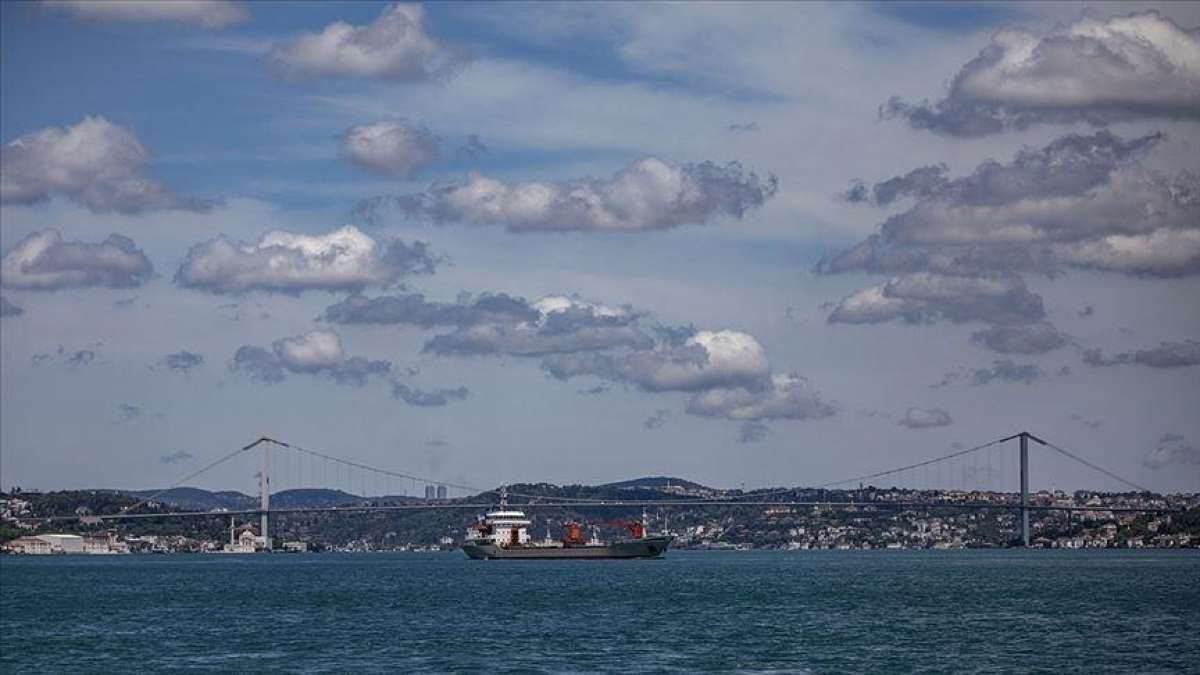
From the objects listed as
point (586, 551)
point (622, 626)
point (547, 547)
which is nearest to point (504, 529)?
point (547, 547)

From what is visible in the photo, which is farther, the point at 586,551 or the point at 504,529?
the point at 504,529

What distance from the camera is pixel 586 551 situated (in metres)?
164

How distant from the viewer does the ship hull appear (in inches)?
6412

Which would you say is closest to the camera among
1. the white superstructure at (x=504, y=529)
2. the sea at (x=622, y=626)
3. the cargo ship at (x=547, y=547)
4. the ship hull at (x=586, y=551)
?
the sea at (x=622, y=626)

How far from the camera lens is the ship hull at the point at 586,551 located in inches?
6412

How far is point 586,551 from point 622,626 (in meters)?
100

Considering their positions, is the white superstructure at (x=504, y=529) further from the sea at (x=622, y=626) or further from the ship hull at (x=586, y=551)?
the sea at (x=622, y=626)

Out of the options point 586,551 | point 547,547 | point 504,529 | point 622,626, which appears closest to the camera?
point 622,626

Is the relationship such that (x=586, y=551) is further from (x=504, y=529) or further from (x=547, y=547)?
(x=504, y=529)

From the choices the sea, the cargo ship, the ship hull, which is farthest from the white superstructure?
the sea

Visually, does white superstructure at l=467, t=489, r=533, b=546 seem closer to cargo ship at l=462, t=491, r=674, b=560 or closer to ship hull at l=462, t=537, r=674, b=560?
cargo ship at l=462, t=491, r=674, b=560

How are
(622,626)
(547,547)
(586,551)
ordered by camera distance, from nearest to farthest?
(622,626) < (547,547) < (586,551)

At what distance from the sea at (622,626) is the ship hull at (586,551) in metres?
49.5

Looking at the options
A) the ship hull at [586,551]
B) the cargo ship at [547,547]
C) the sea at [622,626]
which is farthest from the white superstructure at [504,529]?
the sea at [622,626]
